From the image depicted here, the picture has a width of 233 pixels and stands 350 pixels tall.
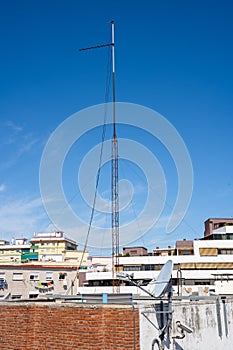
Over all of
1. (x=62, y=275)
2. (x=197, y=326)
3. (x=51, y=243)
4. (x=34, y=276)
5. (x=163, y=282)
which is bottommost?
(x=197, y=326)

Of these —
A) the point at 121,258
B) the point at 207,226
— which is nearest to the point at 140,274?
the point at 121,258

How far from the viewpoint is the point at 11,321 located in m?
10.3

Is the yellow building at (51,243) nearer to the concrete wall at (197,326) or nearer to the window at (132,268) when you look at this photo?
the window at (132,268)

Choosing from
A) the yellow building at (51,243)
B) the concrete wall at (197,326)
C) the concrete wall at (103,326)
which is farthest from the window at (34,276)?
the concrete wall at (197,326)

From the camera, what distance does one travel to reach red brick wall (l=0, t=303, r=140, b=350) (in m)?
8.84

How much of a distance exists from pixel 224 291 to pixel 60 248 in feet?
158

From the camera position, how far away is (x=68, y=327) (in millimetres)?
9453

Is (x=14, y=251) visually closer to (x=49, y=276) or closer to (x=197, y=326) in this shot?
(x=49, y=276)

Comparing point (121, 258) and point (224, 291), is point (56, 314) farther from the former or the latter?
point (121, 258)

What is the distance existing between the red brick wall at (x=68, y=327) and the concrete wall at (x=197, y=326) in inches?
15.6

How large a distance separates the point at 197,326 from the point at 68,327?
12.1 feet

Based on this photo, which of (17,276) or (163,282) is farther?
(17,276)

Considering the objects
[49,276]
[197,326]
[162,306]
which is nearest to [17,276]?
[49,276]

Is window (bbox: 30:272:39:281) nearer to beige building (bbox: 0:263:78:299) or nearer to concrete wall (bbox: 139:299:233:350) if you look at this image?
beige building (bbox: 0:263:78:299)
